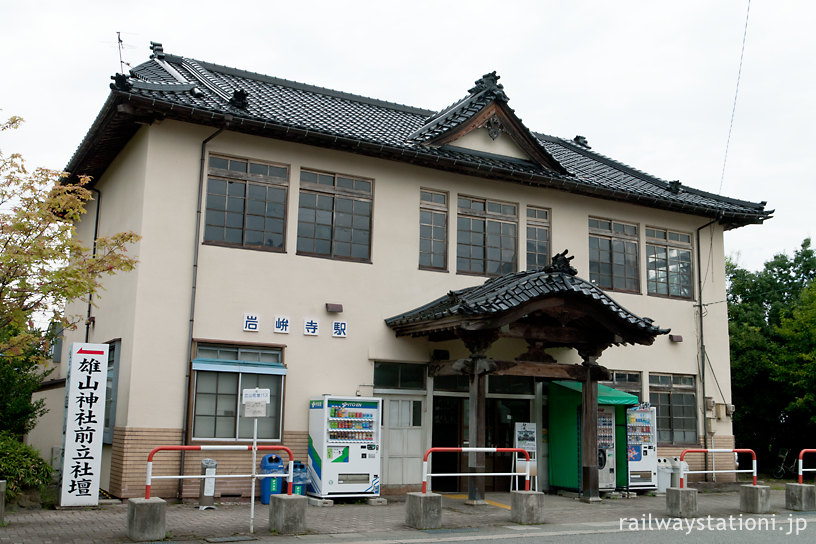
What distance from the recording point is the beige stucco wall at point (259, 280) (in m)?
13.4

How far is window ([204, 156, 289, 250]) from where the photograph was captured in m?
14.3

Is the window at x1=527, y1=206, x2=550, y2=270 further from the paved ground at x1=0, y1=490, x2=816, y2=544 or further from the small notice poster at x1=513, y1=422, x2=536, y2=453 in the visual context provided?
the paved ground at x1=0, y1=490, x2=816, y2=544

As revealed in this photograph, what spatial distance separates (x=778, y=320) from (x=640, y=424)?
523 inches

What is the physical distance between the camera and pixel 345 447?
13.7 meters

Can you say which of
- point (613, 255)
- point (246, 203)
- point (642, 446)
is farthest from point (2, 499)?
point (613, 255)

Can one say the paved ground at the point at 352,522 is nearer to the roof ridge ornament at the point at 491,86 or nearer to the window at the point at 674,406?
the window at the point at 674,406

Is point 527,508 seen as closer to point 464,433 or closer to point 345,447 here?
point 345,447

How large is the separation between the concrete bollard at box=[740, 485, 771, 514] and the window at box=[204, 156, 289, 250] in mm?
9724

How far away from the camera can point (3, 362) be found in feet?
49.9

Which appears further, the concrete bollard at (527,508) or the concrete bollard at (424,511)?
the concrete bollard at (527,508)

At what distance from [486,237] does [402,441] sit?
4887 millimetres

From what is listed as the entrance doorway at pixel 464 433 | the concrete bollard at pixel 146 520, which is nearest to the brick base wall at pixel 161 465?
the concrete bollard at pixel 146 520

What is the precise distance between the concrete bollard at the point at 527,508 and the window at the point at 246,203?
6.45 m

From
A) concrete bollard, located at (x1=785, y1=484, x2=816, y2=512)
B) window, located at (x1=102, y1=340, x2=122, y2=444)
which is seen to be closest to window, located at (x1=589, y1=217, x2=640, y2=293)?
concrete bollard, located at (x1=785, y1=484, x2=816, y2=512)
